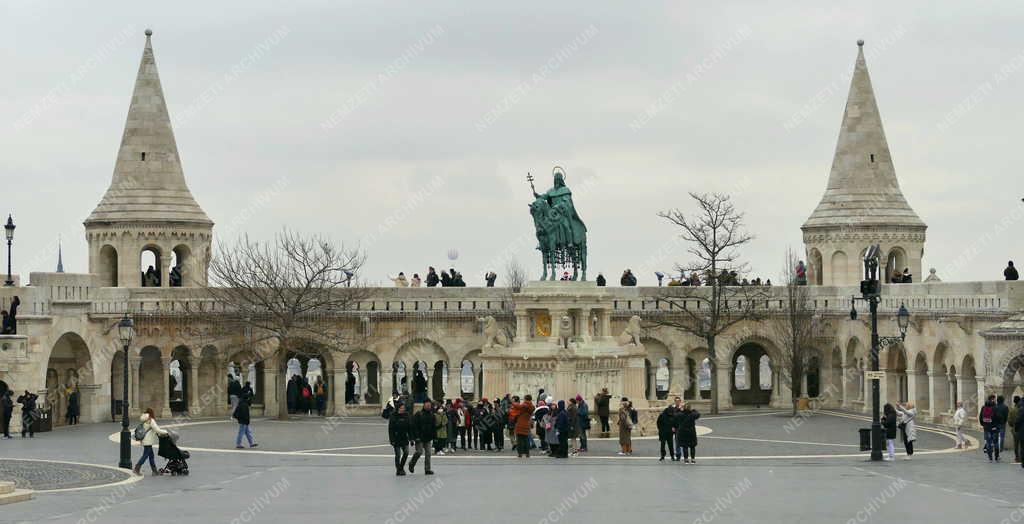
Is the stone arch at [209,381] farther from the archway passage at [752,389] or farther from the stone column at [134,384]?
the archway passage at [752,389]

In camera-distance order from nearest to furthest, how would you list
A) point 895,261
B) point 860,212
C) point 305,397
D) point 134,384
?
point 134,384 → point 305,397 → point 860,212 → point 895,261

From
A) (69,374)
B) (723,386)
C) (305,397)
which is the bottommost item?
(305,397)

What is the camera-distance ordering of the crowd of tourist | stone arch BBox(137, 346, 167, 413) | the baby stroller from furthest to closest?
1. stone arch BBox(137, 346, 167, 413)
2. the baby stroller
3. the crowd of tourist

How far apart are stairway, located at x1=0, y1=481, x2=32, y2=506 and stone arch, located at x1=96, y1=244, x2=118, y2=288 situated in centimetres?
2826

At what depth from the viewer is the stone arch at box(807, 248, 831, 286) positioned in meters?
54.9

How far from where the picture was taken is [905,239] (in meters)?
53.8

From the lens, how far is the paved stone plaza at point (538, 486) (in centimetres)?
2228

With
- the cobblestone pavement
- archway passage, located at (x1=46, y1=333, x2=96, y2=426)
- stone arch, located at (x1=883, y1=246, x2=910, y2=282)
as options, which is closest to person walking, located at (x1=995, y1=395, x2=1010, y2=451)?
the cobblestone pavement

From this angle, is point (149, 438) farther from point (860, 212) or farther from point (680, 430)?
point (860, 212)

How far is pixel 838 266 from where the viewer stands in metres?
54.2

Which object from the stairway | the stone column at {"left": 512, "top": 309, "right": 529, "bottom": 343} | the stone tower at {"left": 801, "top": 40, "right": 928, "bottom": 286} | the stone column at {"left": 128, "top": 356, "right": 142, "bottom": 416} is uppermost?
the stone tower at {"left": 801, "top": 40, "right": 928, "bottom": 286}

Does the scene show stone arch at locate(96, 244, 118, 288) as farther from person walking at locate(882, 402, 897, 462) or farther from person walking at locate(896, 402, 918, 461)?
person walking at locate(882, 402, 897, 462)

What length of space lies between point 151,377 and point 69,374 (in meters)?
4.06

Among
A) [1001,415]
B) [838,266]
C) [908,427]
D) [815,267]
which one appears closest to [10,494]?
Answer: [908,427]
